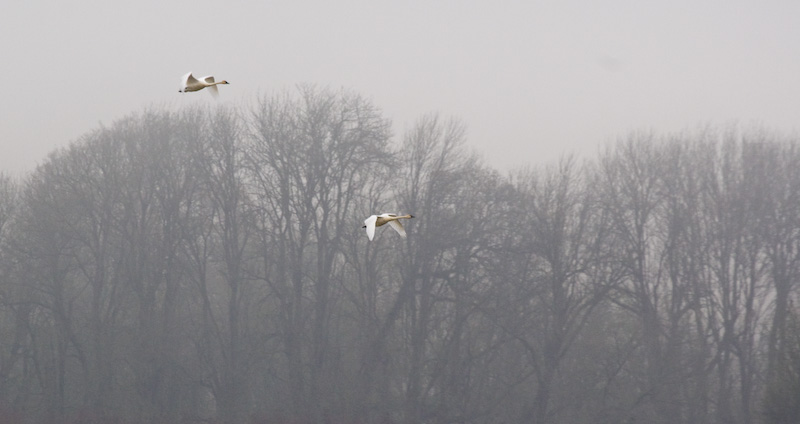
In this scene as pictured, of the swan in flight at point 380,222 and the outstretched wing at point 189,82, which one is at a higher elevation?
the outstretched wing at point 189,82

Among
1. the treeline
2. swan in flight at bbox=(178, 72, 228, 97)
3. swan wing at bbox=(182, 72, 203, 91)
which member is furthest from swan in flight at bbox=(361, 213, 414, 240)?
the treeline

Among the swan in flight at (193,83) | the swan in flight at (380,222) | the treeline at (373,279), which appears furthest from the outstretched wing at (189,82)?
the treeline at (373,279)

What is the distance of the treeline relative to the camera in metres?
35.2

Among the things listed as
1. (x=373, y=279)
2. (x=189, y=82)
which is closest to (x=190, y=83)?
(x=189, y=82)

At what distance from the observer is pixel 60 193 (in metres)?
38.9

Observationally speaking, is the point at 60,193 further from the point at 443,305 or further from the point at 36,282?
the point at 443,305

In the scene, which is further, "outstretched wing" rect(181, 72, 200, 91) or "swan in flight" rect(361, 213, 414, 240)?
"outstretched wing" rect(181, 72, 200, 91)

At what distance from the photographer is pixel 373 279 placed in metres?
37.7

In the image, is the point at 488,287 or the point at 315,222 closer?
the point at 488,287

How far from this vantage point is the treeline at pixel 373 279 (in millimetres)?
35188

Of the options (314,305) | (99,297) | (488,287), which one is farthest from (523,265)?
(99,297)

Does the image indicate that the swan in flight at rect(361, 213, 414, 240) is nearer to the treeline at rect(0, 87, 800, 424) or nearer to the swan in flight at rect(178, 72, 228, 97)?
the swan in flight at rect(178, 72, 228, 97)

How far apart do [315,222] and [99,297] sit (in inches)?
371

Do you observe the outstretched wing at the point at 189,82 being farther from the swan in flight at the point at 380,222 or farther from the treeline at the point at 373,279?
the treeline at the point at 373,279
